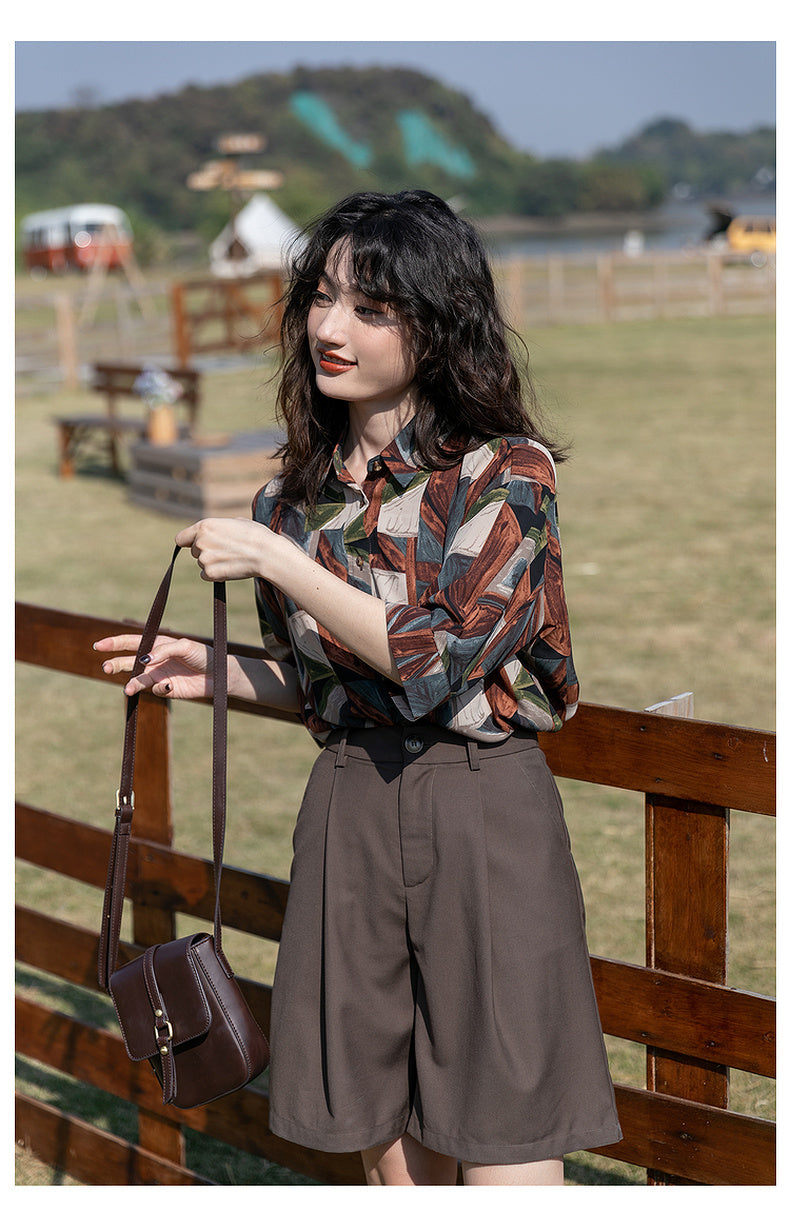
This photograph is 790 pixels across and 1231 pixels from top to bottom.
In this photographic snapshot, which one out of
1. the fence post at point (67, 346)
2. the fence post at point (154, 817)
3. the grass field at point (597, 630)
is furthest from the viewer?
the fence post at point (67, 346)

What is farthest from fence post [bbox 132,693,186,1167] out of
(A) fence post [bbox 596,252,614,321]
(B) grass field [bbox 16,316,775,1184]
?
(A) fence post [bbox 596,252,614,321]

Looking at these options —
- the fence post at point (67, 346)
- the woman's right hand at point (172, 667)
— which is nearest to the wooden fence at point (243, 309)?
the fence post at point (67, 346)

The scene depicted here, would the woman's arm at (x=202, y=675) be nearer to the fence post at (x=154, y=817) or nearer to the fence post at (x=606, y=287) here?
the fence post at (x=154, y=817)

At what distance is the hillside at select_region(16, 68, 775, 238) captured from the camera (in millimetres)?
85688

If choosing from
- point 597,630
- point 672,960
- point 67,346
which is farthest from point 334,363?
point 67,346

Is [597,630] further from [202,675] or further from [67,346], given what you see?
[67,346]

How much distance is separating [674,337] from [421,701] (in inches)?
904

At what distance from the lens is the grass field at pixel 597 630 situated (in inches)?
162

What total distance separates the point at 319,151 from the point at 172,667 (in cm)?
10242

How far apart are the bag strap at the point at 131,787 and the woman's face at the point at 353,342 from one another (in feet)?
1.08

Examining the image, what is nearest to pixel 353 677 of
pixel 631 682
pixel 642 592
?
pixel 631 682

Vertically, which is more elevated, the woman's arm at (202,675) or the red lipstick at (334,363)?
the red lipstick at (334,363)

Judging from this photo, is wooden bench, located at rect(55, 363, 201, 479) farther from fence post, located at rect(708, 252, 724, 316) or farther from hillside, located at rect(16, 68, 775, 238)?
hillside, located at rect(16, 68, 775, 238)

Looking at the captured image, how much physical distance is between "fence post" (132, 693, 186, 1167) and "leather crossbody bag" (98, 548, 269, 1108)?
0.69m
